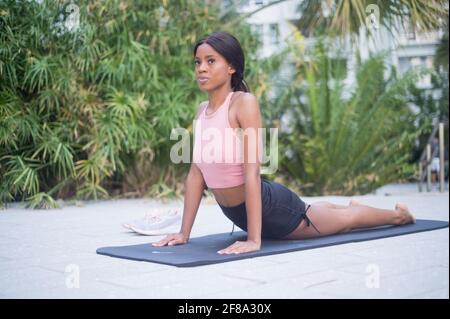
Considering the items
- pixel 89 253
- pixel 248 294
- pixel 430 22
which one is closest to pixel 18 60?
pixel 89 253

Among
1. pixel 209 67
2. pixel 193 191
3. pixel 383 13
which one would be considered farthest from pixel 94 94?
pixel 209 67

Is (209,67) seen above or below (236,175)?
above

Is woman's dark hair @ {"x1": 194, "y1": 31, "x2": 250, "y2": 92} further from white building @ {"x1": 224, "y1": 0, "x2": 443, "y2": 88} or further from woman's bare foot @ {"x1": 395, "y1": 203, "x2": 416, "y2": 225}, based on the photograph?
white building @ {"x1": 224, "y1": 0, "x2": 443, "y2": 88}

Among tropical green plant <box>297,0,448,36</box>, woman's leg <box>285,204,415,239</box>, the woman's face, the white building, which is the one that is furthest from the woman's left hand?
the white building

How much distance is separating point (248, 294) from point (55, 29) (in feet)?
20.9

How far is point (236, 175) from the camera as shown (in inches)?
157

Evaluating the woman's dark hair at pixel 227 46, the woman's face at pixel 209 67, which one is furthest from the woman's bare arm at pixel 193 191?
the woman's dark hair at pixel 227 46

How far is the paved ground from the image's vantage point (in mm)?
2863

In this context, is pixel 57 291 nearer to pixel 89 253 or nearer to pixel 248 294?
pixel 248 294

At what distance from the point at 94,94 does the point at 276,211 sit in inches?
195

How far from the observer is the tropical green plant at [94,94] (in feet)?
26.1

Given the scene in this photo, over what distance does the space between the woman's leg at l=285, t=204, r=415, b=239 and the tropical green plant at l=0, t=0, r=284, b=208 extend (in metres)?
4.07

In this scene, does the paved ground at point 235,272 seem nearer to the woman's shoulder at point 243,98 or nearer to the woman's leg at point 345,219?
the woman's leg at point 345,219

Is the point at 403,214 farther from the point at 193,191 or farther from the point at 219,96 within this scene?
the point at 219,96
